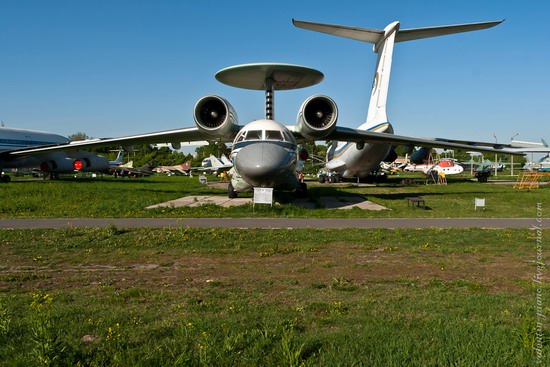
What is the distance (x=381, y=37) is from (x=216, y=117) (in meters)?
16.9

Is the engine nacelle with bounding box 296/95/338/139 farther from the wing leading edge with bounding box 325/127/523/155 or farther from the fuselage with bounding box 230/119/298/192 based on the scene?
the fuselage with bounding box 230/119/298/192

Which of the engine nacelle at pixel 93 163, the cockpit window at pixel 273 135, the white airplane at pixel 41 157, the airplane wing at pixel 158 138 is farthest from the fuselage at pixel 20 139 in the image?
the cockpit window at pixel 273 135

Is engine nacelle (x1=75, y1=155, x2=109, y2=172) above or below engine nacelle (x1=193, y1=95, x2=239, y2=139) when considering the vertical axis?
below

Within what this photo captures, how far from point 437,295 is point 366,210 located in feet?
36.1

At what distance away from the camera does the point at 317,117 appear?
67.3 ft

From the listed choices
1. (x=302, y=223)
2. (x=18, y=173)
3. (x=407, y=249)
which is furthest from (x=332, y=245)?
(x=18, y=173)

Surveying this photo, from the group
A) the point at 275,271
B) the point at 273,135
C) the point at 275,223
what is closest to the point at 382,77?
the point at 273,135

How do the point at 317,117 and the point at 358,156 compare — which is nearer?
the point at 317,117

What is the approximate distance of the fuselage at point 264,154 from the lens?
1557 centimetres

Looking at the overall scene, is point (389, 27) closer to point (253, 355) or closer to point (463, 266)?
point (463, 266)

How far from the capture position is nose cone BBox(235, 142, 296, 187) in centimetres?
→ 1548

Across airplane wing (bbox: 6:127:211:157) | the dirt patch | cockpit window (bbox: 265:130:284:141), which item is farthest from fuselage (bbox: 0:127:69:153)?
the dirt patch

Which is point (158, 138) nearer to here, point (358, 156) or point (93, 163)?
point (358, 156)

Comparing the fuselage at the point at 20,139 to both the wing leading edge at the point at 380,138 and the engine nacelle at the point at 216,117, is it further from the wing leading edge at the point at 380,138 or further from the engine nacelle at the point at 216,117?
the wing leading edge at the point at 380,138
